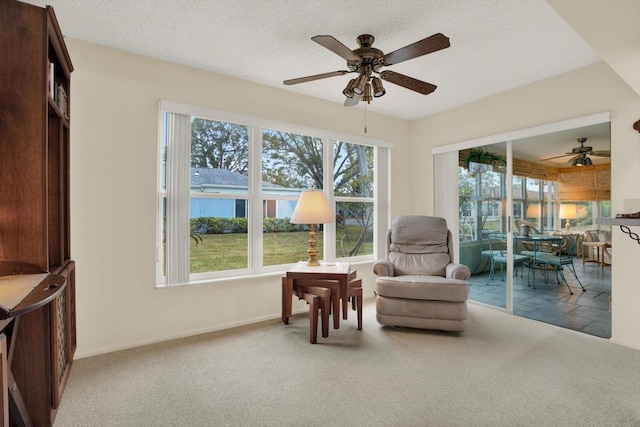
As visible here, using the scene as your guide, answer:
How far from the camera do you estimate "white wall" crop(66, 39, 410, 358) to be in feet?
8.57

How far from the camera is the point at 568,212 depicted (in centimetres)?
341

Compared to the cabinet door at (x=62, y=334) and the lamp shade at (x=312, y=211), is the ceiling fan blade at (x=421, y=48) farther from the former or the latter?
the cabinet door at (x=62, y=334)

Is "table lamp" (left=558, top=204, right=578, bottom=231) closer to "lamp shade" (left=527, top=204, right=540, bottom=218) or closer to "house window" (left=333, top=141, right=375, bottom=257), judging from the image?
"lamp shade" (left=527, top=204, right=540, bottom=218)

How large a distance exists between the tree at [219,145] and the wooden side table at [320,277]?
1.24 meters

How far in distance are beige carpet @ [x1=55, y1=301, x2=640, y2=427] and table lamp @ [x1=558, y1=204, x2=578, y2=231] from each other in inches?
42.8

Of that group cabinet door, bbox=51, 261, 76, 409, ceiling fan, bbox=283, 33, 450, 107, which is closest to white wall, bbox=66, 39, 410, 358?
cabinet door, bbox=51, 261, 76, 409

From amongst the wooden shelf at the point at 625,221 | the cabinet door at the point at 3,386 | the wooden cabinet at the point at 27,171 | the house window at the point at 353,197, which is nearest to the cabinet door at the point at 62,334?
the wooden cabinet at the point at 27,171

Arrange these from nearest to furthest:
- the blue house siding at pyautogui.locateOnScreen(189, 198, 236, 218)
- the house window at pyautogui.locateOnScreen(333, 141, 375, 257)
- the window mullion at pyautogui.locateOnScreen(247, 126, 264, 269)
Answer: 1. the blue house siding at pyautogui.locateOnScreen(189, 198, 236, 218)
2. the window mullion at pyautogui.locateOnScreen(247, 126, 264, 269)
3. the house window at pyautogui.locateOnScreen(333, 141, 375, 257)

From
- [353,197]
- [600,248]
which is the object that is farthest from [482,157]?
[353,197]

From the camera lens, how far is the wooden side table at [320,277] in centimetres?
299

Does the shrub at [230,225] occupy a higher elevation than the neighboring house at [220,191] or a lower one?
lower

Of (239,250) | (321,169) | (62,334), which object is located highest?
(321,169)

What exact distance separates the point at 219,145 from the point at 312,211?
1185 mm

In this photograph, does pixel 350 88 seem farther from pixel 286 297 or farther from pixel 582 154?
pixel 582 154
